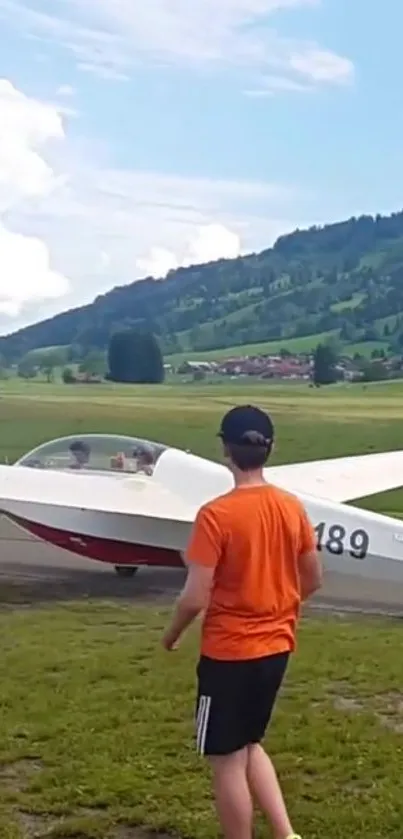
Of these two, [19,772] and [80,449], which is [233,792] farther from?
[80,449]

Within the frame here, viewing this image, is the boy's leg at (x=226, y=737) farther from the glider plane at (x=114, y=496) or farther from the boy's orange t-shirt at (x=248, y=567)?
the glider plane at (x=114, y=496)

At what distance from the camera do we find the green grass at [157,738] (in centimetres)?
436

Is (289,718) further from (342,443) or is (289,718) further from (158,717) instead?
(342,443)

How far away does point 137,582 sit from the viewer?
1120cm

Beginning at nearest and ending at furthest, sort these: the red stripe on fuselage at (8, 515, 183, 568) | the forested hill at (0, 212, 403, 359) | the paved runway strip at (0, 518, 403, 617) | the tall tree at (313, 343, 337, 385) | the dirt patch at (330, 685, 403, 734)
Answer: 1. the dirt patch at (330, 685, 403, 734)
2. the paved runway strip at (0, 518, 403, 617)
3. the red stripe on fuselage at (8, 515, 183, 568)
4. the tall tree at (313, 343, 337, 385)
5. the forested hill at (0, 212, 403, 359)

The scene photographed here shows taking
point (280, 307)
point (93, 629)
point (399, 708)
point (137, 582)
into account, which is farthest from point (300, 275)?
point (399, 708)

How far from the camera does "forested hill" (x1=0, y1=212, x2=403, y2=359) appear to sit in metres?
27.2

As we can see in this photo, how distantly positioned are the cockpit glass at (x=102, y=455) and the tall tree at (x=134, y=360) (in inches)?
449

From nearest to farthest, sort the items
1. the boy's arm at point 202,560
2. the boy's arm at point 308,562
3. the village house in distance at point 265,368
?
the boy's arm at point 202,560
the boy's arm at point 308,562
the village house in distance at point 265,368

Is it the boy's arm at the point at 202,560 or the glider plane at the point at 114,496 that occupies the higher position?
the boy's arm at the point at 202,560

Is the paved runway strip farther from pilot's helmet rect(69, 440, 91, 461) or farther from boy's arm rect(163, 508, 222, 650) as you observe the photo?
boy's arm rect(163, 508, 222, 650)

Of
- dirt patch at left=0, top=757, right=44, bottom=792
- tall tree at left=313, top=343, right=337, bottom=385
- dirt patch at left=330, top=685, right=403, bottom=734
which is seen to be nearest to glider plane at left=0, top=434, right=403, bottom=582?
dirt patch at left=330, top=685, right=403, bottom=734

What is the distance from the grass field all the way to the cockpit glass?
6.03 feet

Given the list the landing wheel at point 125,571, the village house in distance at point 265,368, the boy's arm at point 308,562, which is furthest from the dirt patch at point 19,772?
the village house in distance at point 265,368
